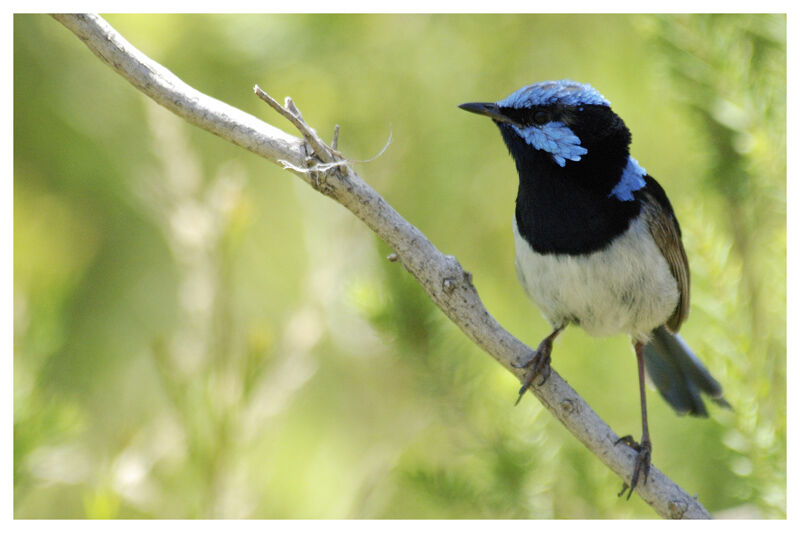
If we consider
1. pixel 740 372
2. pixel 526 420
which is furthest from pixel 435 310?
pixel 740 372

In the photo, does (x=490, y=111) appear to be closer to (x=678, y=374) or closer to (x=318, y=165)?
(x=318, y=165)

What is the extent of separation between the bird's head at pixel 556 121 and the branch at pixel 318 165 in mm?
586

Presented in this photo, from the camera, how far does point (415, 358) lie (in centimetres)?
202

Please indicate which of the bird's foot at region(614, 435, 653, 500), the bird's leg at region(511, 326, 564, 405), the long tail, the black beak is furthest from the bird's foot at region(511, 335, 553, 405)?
the long tail

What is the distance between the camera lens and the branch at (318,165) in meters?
1.39

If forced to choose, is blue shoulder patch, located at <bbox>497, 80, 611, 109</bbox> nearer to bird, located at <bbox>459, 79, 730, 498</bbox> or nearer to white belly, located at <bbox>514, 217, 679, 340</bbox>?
bird, located at <bbox>459, 79, 730, 498</bbox>

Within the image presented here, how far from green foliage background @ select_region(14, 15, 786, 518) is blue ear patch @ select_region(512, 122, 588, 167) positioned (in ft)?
0.96

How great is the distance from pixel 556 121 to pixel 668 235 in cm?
45

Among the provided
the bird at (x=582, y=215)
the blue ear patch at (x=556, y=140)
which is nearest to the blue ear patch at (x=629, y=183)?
the bird at (x=582, y=215)

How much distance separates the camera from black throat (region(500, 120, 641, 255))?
196 centimetres

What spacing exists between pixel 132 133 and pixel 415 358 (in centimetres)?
145

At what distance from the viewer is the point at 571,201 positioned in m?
1.96

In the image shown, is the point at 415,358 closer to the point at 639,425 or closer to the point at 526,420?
the point at 526,420

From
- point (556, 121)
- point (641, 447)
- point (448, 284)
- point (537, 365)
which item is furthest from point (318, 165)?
point (641, 447)
